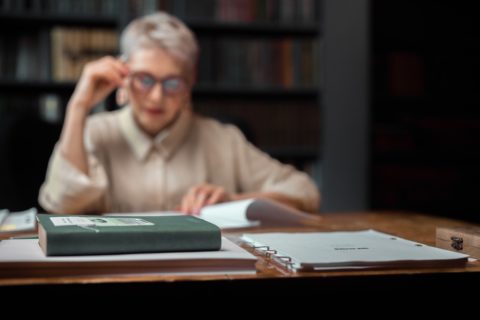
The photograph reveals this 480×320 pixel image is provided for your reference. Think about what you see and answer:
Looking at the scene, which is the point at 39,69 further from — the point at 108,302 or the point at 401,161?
the point at 108,302

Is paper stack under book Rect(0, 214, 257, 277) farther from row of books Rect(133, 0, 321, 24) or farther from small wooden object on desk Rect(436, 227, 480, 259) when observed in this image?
row of books Rect(133, 0, 321, 24)

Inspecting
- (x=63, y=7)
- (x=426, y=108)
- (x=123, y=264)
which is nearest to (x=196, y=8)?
(x=63, y=7)

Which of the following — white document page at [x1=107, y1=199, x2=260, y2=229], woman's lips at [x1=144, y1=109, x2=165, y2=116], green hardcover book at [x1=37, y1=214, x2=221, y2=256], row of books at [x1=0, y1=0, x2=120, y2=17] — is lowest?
white document page at [x1=107, y1=199, x2=260, y2=229]

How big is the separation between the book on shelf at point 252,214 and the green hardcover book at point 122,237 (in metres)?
0.40

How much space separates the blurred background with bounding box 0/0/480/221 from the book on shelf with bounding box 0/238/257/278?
2.17m

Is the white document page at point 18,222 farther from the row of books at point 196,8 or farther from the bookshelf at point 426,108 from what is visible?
the bookshelf at point 426,108

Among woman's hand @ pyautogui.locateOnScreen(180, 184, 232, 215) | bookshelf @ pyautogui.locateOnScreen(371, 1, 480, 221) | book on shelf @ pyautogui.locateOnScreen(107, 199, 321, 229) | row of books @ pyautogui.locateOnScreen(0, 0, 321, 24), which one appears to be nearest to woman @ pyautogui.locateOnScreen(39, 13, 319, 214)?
woman's hand @ pyautogui.locateOnScreen(180, 184, 232, 215)

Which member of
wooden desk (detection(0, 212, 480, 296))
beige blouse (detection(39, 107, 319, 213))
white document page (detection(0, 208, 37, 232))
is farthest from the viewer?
beige blouse (detection(39, 107, 319, 213))

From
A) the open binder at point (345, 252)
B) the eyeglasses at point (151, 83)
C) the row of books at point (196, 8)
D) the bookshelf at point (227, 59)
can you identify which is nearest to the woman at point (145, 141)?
the eyeglasses at point (151, 83)

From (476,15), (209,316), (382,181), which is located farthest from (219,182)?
(476,15)

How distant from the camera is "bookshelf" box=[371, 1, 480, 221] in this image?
322cm

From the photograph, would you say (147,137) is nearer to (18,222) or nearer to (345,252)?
(18,222)

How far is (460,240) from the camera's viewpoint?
86cm

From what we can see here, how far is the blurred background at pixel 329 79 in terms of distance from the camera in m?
2.88
